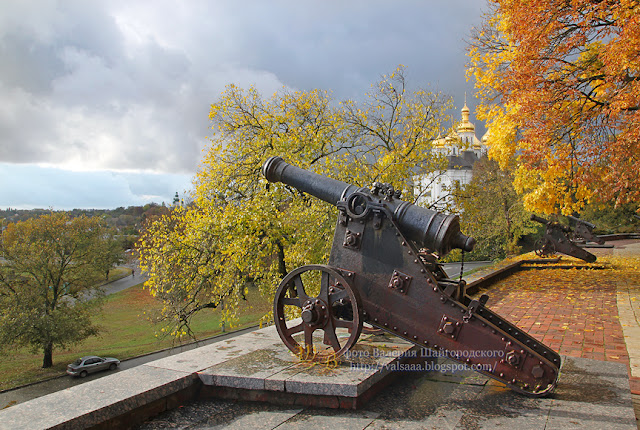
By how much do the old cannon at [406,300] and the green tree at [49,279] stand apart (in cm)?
2269

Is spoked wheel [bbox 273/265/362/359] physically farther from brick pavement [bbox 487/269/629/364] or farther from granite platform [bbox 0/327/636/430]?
brick pavement [bbox 487/269/629/364]

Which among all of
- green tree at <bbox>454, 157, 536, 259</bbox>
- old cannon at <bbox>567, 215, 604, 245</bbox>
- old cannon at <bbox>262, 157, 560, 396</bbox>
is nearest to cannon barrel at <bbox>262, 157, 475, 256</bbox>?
old cannon at <bbox>262, 157, 560, 396</bbox>

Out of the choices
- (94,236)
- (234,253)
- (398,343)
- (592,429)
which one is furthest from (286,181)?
(94,236)

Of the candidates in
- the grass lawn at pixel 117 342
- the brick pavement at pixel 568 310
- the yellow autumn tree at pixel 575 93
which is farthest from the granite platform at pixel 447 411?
the grass lawn at pixel 117 342

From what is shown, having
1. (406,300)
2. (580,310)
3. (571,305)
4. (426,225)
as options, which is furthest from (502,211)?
(406,300)

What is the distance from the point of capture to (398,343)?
4.37 meters

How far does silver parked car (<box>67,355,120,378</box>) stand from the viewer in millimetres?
21469

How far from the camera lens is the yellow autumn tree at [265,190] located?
12.1m

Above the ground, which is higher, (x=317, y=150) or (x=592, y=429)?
(x=317, y=150)

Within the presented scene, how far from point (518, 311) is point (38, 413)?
700 centimetres

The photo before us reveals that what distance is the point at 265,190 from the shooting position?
43.6 feet

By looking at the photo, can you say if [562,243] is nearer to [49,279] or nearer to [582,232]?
[582,232]

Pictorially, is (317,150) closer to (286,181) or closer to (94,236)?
(286,181)

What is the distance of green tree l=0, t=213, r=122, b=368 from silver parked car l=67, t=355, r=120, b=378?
1.64 metres
